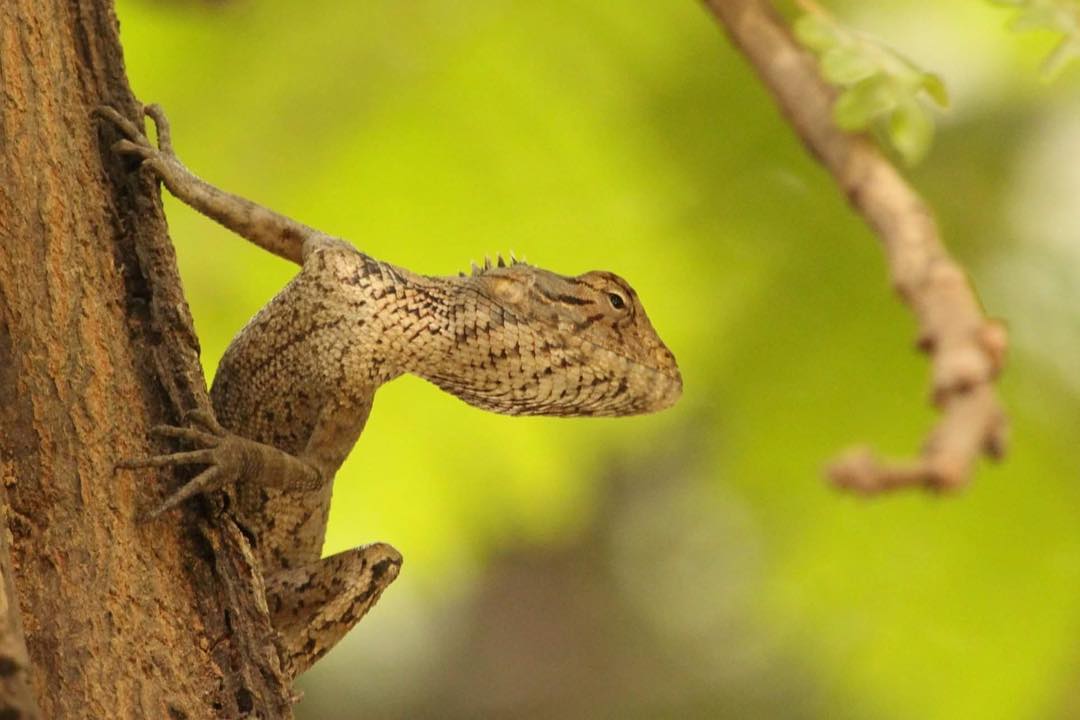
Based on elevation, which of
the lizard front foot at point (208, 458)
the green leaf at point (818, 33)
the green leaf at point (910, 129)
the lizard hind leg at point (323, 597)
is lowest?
the lizard hind leg at point (323, 597)

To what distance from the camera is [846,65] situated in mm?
2068

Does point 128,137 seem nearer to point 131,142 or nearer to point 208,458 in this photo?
point 131,142

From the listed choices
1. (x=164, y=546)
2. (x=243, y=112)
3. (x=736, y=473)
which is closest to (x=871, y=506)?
(x=736, y=473)

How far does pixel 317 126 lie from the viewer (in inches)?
187

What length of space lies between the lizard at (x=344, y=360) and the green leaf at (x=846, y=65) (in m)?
1.83

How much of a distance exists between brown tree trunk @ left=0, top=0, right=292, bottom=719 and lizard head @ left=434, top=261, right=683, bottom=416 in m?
1.07

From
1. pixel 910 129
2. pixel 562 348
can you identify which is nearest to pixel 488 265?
pixel 562 348

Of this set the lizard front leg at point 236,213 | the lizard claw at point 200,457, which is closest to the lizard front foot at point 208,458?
the lizard claw at point 200,457

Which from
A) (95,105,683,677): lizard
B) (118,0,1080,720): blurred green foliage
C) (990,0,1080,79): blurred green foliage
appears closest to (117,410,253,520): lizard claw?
(95,105,683,677): lizard

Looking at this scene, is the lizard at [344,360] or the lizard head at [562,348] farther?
the lizard head at [562,348]

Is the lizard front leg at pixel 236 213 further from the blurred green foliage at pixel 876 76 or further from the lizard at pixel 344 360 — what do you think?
the blurred green foliage at pixel 876 76

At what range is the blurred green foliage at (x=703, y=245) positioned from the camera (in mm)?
4430

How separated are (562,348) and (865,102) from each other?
205 centimetres

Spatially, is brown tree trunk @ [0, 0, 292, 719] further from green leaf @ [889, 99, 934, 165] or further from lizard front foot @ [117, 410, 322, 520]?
green leaf @ [889, 99, 934, 165]
